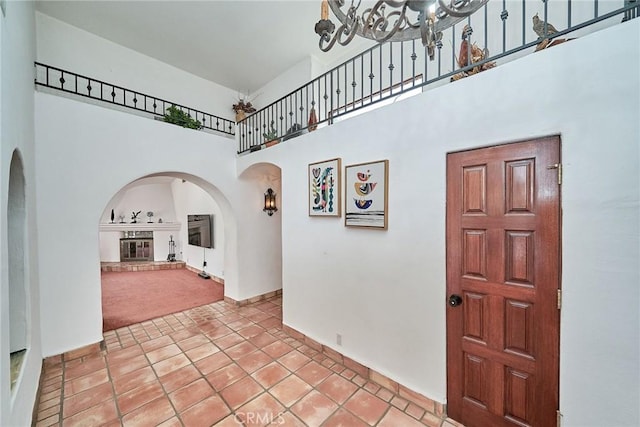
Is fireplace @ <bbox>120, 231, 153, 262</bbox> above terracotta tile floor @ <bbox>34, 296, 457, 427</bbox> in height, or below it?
above

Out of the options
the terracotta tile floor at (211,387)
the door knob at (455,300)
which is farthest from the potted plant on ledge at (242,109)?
the door knob at (455,300)

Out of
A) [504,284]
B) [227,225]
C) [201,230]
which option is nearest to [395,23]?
[504,284]

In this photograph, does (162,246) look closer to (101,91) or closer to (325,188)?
(101,91)

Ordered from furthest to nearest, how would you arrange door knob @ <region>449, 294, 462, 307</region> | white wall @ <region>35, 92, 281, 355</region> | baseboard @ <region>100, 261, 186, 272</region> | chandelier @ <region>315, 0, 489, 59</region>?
baseboard @ <region>100, 261, 186, 272</region>
white wall @ <region>35, 92, 281, 355</region>
door knob @ <region>449, 294, 462, 307</region>
chandelier @ <region>315, 0, 489, 59</region>

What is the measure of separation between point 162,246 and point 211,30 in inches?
257

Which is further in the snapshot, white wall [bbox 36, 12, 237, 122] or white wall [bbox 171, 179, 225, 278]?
white wall [bbox 171, 179, 225, 278]

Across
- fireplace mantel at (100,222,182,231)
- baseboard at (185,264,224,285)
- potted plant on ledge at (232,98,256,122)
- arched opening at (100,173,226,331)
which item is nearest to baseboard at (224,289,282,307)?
arched opening at (100,173,226,331)

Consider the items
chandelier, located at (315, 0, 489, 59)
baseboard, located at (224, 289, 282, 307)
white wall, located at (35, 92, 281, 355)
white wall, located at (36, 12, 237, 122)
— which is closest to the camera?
chandelier, located at (315, 0, 489, 59)

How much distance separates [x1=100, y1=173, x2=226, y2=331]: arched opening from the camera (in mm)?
4910

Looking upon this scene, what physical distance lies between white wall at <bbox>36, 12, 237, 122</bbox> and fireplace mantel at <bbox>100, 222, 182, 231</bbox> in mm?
4394

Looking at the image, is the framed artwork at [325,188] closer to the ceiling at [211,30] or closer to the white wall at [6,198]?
the white wall at [6,198]

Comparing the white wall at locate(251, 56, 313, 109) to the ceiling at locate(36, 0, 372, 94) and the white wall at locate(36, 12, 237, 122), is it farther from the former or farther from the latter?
the white wall at locate(36, 12, 237, 122)

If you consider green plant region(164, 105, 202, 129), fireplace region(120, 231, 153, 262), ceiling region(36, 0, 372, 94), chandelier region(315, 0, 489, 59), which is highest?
ceiling region(36, 0, 372, 94)

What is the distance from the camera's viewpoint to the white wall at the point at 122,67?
143 inches
